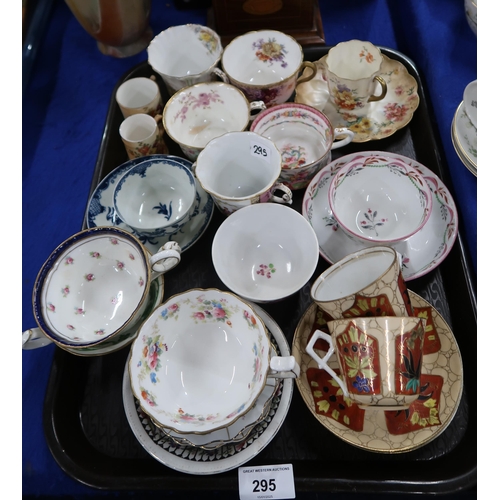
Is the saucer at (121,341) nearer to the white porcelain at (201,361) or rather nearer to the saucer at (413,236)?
the white porcelain at (201,361)

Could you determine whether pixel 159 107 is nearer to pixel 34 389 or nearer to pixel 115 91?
pixel 115 91

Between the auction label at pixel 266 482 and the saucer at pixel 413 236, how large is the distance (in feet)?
1.20

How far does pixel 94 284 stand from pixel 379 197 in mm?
596

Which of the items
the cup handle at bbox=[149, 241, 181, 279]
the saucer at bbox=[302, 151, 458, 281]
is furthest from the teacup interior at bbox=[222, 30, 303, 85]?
the cup handle at bbox=[149, 241, 181, 279]

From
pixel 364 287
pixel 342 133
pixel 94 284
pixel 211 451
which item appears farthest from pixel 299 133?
pixel 211 451

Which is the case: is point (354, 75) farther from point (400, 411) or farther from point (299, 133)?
point (400, 411)

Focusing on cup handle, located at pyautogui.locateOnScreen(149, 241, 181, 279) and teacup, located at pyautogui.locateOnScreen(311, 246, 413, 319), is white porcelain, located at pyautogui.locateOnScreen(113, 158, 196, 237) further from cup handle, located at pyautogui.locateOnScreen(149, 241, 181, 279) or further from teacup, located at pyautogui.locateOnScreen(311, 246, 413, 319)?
teacup, located at pyautogui.locateOnScreen(311, 246, 413, 319)

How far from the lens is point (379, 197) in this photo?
858 mm

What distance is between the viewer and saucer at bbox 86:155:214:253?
830 mm

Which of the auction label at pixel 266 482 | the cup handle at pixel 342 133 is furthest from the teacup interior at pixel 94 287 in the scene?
the cup handle at pixel 342 133

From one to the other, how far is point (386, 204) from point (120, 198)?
0.55 m

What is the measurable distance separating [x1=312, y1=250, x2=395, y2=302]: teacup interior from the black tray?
0.44 ft

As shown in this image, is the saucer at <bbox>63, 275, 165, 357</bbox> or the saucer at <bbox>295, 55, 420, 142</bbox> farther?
the saucer at <bbox>295, 55, 420, 142</bbox>

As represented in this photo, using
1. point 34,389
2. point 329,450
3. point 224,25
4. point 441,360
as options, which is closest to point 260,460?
point 329,450
